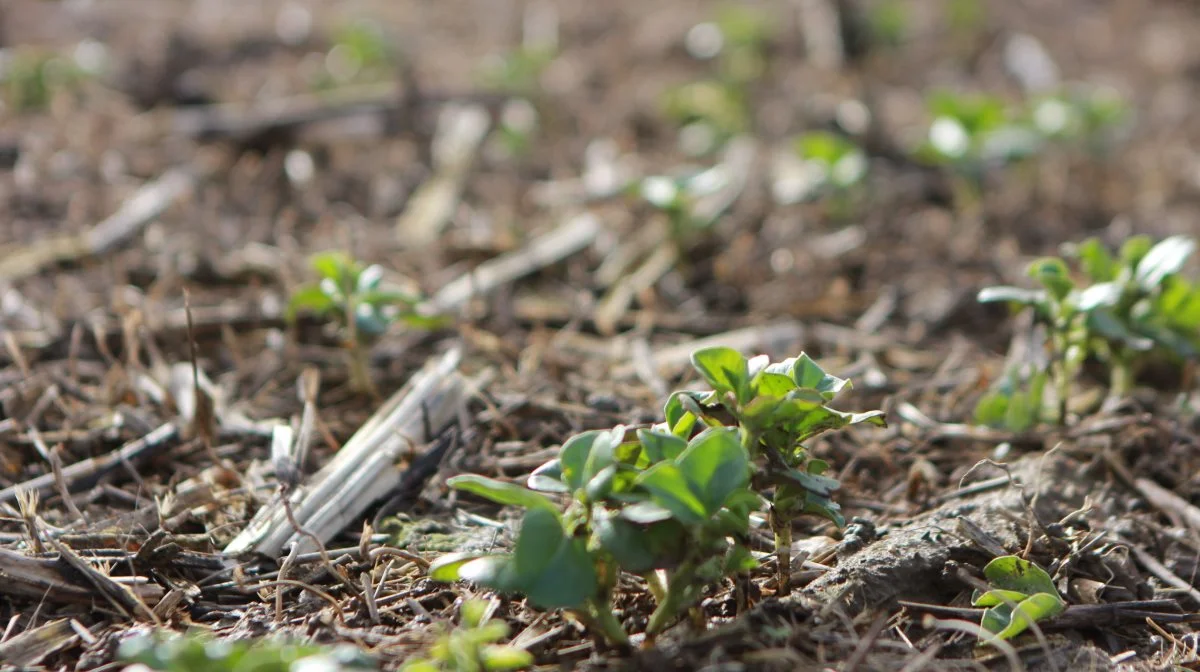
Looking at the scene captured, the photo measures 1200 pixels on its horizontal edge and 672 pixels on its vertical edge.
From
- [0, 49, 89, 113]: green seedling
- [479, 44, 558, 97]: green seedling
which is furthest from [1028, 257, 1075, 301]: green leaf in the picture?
[0, 49, 89, 113]: green seedling

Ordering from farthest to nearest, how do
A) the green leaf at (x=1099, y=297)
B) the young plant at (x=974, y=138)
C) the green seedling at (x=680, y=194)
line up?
the young plant at (x=974, y=138) < the green seedling at (x=680, y=194) < the green leaf at (x=1099, y=297)

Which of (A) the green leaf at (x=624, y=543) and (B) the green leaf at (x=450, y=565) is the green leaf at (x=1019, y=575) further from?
(B) the green leaf at (x=450, y=565)

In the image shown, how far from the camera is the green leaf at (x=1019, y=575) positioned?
1552mm

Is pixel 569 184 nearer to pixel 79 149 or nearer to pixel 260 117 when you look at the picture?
pixel 260 117

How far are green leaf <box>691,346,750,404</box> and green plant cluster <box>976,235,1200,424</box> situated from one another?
64cm

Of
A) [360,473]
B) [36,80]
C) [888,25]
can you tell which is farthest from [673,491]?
[888,25]

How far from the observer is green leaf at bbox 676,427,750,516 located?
1291mm

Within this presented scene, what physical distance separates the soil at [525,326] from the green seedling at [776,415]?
169mm

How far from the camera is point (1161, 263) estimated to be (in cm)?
194

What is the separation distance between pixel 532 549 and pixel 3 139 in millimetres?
2970

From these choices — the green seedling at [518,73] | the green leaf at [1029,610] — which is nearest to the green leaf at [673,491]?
the green leaf at [1029,610]

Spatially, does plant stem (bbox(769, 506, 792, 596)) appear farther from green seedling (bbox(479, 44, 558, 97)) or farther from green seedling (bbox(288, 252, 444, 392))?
green seedling (bbox(479, 44, 558, 97))

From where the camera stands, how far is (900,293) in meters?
2.79

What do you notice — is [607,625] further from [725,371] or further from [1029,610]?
[1029,610]
